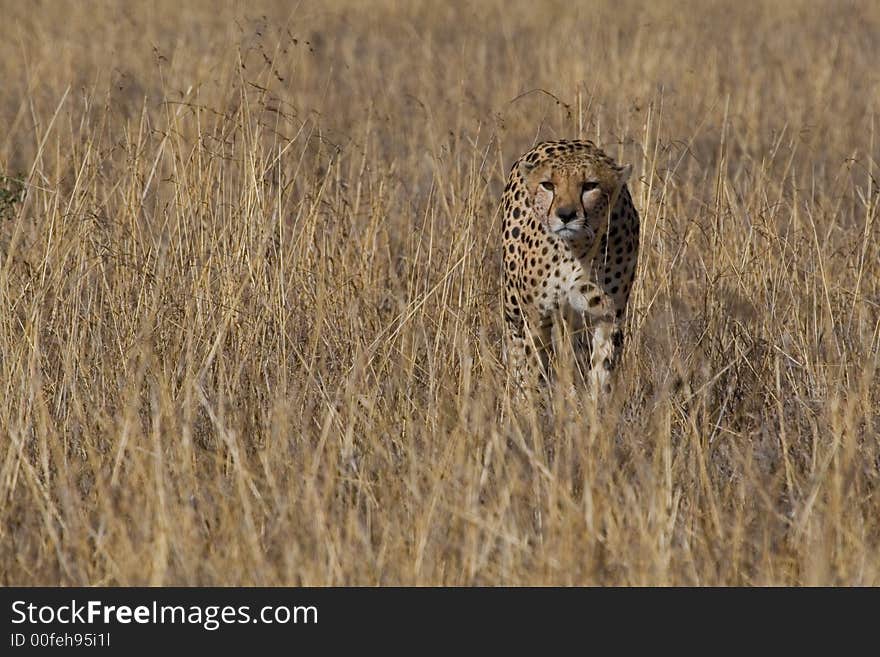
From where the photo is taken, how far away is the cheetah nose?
3723 mm

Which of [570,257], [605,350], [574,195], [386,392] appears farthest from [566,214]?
[386,392]

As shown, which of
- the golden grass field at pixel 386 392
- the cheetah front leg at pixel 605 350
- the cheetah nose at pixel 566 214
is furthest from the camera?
the cheetah front leg at pixel 605 350

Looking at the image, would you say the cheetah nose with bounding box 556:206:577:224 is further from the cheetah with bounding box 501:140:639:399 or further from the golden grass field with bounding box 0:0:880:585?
the golden grass field with bounding box 0:0:880:585

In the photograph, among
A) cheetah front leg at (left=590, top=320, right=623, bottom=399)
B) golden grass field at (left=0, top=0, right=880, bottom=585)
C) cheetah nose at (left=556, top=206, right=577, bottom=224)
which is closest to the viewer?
golden grass field at (left=0, top=0, right=880, bottom=585)

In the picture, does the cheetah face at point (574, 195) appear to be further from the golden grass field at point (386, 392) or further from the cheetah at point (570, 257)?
the golden grass field at point (386, 392)

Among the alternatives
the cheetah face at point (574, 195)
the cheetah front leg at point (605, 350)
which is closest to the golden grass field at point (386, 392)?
the cheetah front leg at point (605, 350)

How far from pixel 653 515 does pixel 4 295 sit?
1873 mm

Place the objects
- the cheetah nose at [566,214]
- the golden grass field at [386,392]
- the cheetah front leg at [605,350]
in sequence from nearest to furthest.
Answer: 1. the golden grass field at [386,392]
2. the cheetah nose at [566,214]
3. the cheetah front leg at [605,350]

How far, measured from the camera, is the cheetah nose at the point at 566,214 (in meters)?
3.72

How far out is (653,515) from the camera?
2746 mm

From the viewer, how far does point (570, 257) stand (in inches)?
158

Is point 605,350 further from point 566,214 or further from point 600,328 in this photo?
point 566,214

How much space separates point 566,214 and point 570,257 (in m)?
0.31

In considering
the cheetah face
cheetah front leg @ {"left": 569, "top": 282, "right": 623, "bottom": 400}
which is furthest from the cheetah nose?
cheetah front leg @ {"left": 569, "top": 282, "right": 623, "bottom": 400}
